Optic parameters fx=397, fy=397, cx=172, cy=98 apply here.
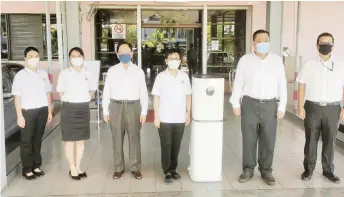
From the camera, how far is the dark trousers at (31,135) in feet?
14.2

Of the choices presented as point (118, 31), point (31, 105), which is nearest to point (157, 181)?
point (31, 105)

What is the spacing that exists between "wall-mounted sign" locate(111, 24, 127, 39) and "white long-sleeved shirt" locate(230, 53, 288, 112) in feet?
24.3

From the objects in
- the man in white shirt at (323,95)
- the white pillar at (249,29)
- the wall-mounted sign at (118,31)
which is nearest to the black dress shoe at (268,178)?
the man in white shirt at (323,95)

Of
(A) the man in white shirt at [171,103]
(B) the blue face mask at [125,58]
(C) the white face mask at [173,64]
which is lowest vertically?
(A) the man in white shirt at [171,103]

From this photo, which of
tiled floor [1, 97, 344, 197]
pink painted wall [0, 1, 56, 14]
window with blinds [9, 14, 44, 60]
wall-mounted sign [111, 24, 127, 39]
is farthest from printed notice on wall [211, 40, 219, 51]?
tiled floor [1, 97, 344, 197]

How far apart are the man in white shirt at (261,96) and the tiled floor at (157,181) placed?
0.82 feet

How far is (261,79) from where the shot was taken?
13.5 ft

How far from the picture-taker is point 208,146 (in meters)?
4.32

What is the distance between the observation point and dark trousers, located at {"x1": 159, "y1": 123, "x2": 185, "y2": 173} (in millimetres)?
4266

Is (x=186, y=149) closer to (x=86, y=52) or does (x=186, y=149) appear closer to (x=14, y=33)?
(x=86, y=52)

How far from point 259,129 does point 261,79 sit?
1.86 ft

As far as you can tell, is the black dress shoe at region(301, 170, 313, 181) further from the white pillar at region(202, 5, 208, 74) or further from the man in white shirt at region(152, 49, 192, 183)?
the white pillar at region(202, 5, 208, 74)

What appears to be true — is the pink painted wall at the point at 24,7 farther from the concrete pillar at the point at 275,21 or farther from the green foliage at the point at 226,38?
the concrete pillar at the point at 275,21

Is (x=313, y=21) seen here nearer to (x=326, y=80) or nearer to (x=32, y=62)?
(x=326, y=80)
